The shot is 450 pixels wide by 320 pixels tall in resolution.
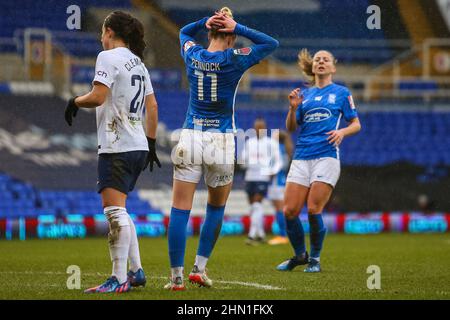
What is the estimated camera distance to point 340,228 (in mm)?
18547

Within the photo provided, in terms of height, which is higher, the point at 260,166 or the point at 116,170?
the point at 116,170

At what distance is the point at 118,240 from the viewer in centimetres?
655

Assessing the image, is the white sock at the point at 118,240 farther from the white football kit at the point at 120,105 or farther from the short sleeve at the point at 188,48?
the short sleeve at the point at 188,48

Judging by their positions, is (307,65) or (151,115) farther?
(307,65)

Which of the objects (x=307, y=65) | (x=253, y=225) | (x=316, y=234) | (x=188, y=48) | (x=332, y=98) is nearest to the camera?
(x=188, y=48)

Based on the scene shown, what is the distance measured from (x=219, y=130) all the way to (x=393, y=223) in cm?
1244

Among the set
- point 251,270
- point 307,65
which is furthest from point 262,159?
point 251,270

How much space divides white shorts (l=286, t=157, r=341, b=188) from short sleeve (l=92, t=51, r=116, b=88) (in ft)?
10.6

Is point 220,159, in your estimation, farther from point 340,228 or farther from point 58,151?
point 58,151

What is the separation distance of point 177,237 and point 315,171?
2724 mm

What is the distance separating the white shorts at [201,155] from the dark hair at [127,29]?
0.77 metres
